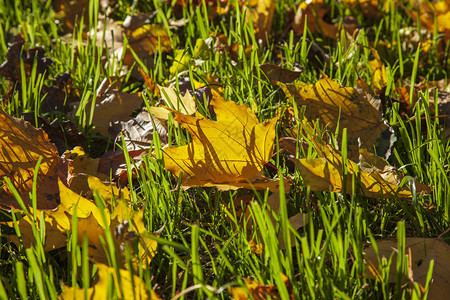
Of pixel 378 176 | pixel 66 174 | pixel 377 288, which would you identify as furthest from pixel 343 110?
pixel 66 174

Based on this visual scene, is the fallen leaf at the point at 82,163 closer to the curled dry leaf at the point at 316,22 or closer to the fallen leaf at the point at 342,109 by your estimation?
the fallen leaf at the point at 342,109

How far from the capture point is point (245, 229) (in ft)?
3.48

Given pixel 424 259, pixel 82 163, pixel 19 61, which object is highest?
pixel 19 61

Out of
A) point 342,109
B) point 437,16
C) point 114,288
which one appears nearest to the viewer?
point 114,288

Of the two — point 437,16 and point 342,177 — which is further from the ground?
point 437,16

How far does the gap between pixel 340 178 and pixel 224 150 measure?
274mm

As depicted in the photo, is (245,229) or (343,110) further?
(343,110)

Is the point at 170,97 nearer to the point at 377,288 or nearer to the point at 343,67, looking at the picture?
the point at 343,67

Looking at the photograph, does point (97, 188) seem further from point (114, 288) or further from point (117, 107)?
point (117, 107)

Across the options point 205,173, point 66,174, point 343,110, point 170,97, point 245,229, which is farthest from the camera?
point 170,97

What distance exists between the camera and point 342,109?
55.6 inches

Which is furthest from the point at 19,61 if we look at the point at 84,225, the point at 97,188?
the point at 84,225

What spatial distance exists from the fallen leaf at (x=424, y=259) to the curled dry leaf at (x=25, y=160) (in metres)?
0.77

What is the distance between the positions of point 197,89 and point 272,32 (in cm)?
78
